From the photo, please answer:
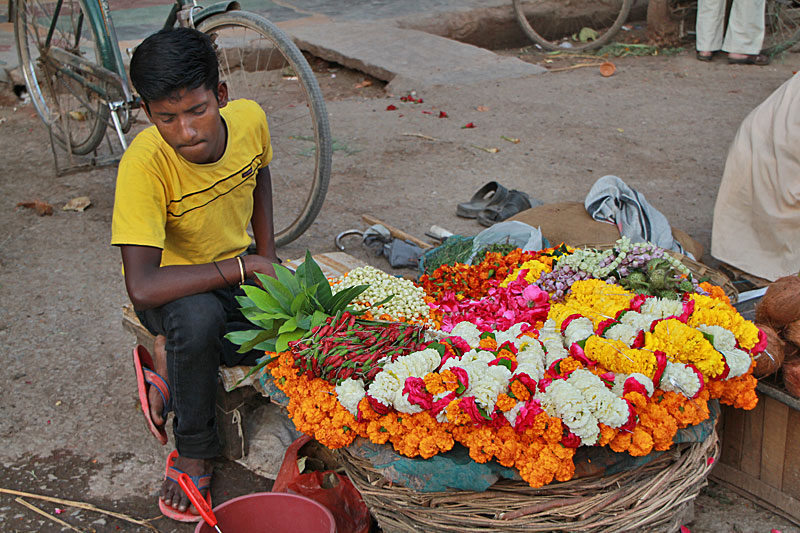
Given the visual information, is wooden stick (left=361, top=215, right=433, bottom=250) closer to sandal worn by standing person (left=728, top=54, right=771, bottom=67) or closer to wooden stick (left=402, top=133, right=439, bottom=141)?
wooden stick (left=402, top=133, right=439, bottom=141)

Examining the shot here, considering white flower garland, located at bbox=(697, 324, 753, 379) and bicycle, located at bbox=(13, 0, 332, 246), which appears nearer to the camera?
white flower garland, located at bbox=(697, 324, 753, 379)

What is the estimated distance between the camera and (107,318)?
3.31 metres

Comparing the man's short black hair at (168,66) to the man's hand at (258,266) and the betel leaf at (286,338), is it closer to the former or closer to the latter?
the man's hand at (258,266)

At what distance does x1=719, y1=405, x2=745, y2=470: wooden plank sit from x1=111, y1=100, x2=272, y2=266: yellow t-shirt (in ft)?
5.67

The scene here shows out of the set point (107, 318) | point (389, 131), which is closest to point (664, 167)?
point (389, 131)

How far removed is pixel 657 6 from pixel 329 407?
7649mm

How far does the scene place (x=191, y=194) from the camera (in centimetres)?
Answer: 229

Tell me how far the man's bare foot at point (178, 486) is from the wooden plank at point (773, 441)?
1759 mm

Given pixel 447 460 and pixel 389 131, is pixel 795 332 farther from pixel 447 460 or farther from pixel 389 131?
pixel 389 131

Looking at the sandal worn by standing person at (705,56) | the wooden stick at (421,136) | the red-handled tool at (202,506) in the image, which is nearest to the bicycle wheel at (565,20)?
the sandal worn by standing person at (705,56)

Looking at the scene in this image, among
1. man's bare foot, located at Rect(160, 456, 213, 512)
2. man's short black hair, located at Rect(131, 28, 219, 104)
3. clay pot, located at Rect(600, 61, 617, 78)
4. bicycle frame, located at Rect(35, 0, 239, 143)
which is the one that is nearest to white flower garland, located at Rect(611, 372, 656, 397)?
man's bare foot, located at Rect(160, 456, 213, 512)

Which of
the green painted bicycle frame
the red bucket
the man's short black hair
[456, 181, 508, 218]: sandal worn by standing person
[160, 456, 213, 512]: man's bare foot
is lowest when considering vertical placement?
[160, 456, 213, 512]: man's bare foot

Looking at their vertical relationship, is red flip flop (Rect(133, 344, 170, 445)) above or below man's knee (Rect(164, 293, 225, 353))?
below

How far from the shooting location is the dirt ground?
243cm
